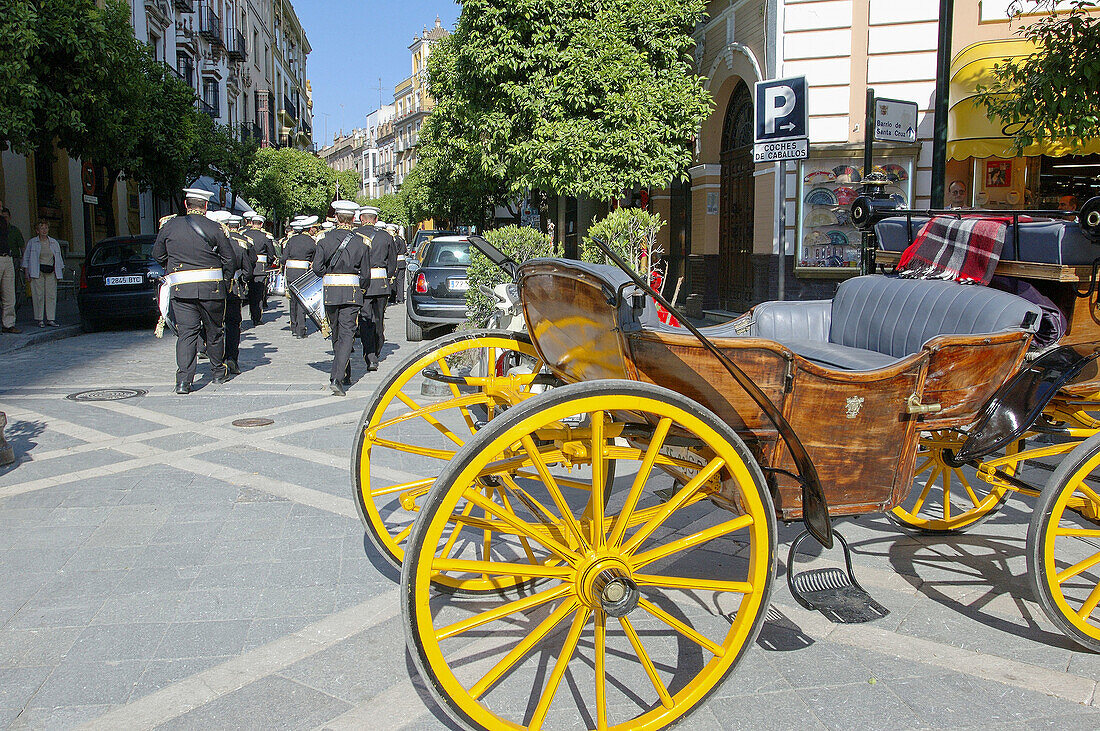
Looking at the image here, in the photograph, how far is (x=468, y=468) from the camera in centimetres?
231

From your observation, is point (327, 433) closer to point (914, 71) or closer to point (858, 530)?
point (858, 530)

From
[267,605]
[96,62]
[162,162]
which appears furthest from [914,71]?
[162,162]

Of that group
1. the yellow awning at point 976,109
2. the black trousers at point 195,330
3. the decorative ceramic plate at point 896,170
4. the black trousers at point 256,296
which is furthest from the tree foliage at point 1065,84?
the black trousers at point 256,296

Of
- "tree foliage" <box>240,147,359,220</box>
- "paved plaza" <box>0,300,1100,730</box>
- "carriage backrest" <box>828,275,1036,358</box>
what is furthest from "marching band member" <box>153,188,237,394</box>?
"tree foliage" <box>240,147,359,220</box>

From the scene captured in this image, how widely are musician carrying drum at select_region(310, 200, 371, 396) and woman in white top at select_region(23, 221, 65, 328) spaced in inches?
274

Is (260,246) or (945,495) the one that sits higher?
(260,246)

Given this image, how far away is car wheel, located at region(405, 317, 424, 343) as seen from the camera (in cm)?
1338

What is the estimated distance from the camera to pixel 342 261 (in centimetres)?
909

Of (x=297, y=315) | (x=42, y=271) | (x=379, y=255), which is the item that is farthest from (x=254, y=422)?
(x=42, y=271)

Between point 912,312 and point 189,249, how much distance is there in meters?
7.37

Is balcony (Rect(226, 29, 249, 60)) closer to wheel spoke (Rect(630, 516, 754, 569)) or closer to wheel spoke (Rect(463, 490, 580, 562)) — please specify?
wheel spoke (Rect(463, 490, 580, 562))

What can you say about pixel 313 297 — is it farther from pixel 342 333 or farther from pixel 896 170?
pixel 896 170

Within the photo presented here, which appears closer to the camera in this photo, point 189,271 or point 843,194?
point 189,271

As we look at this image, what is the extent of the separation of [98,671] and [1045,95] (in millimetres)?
7897
